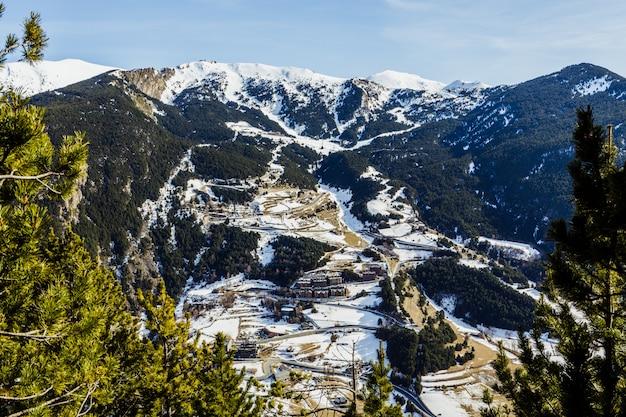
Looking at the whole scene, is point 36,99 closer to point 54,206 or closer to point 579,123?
point 54,206

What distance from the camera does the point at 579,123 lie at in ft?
19.6

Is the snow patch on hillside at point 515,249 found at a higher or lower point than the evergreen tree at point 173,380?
lower

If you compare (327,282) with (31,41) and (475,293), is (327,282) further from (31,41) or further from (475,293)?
(31,41)

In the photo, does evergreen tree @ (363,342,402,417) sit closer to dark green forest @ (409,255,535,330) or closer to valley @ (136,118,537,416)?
valley @ (136,118,537,416)

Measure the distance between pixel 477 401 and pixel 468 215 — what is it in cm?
10941

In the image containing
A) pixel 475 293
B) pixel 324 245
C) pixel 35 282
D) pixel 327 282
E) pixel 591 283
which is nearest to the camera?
pixel 35 282

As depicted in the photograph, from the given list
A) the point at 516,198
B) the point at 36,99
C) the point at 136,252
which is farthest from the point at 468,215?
the point at 36,99

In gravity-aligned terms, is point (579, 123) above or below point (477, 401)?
above

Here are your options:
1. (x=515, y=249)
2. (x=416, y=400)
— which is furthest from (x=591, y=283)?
(x=515, y=249)

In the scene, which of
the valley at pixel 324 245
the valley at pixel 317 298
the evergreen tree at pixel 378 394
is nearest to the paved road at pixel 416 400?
the valley at pixel 317 298

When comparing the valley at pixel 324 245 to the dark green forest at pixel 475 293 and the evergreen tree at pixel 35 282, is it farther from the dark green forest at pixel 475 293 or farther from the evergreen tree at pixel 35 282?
the evergreen tree at pixel 35 282

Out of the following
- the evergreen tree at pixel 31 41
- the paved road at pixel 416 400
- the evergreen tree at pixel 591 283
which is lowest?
the paved road at pixel 416 400

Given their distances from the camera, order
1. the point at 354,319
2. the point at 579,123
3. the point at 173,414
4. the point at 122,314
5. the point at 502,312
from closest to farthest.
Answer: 1. the point at 579,123
2. the point at 173,414
3. the point at 122,314
4. the point at 354,319
5. the point at 502,312

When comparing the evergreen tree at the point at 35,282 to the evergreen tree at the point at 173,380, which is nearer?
the evergreen tree at the point at 35,282
